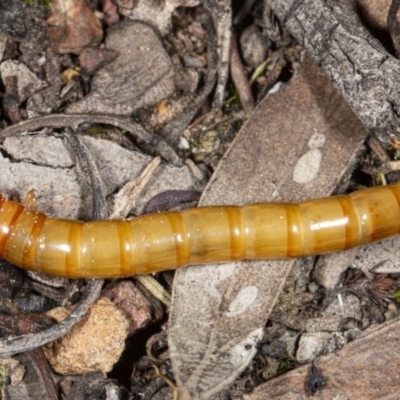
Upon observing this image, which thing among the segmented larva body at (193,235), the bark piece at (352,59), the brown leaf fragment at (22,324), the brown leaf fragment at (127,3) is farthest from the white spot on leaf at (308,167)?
the brown leaf fragment at (22,324)

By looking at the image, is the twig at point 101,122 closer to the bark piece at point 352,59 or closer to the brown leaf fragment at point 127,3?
the brown leaf fragment at point 127,3

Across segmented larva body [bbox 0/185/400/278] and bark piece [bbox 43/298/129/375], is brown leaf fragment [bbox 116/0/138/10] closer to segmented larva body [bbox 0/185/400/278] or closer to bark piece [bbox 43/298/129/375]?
segmented larva body [bbox 0/185/400/278]

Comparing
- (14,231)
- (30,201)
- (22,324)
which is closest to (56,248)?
(14,231)

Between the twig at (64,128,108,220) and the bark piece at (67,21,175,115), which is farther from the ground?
the bark piece at (67,21,175,115)

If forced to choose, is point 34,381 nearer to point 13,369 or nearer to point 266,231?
point 13,369

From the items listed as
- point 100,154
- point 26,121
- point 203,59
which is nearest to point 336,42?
point 203,59

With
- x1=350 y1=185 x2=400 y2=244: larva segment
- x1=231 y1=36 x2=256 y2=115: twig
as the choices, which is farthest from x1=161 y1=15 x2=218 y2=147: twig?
A: x1=350 y1=185 x2=400 y2=244: larva segment
